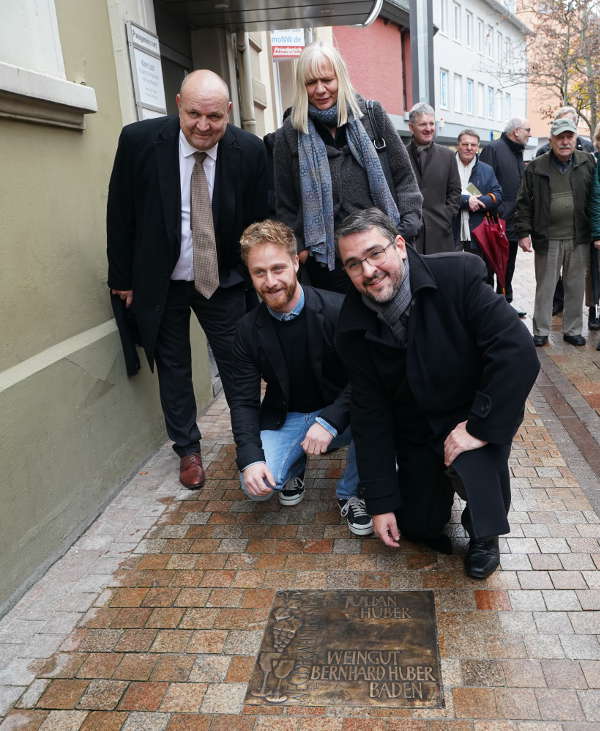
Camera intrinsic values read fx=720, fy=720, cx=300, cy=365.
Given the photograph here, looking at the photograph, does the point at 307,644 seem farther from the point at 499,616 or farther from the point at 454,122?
the point at 454,122

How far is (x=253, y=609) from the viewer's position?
2904 millimetres

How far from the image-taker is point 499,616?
2.75m

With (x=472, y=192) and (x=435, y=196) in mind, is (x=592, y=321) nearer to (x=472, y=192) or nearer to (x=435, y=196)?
(x=472, y=192)

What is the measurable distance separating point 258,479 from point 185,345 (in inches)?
49.2

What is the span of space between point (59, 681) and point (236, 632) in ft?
2.14

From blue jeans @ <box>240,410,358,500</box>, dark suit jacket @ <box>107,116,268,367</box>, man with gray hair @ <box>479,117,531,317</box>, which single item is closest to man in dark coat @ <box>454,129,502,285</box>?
man with gray hair @ <box>479,117,531,317</box>

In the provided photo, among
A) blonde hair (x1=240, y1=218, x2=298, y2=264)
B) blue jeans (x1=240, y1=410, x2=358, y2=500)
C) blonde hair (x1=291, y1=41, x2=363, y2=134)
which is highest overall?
blonde hair (x1=291, y1=41, x2=363, y2=134)

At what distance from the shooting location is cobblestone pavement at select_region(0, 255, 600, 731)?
2.35 metres

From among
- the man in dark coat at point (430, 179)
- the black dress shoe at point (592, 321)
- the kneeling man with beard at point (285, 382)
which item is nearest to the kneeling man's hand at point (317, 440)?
the kneeling man with beard at point (285, 382)

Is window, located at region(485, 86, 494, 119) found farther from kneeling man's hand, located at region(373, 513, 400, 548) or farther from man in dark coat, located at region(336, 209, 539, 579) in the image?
kneeling man's hand, located at region(373, 513, 400, 548)

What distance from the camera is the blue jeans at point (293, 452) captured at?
11.6ft

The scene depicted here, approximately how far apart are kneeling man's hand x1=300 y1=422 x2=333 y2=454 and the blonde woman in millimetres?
1118

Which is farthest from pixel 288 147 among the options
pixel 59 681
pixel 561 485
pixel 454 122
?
pixel 454 122

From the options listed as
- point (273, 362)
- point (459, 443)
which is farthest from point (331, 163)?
point (459, 443)
